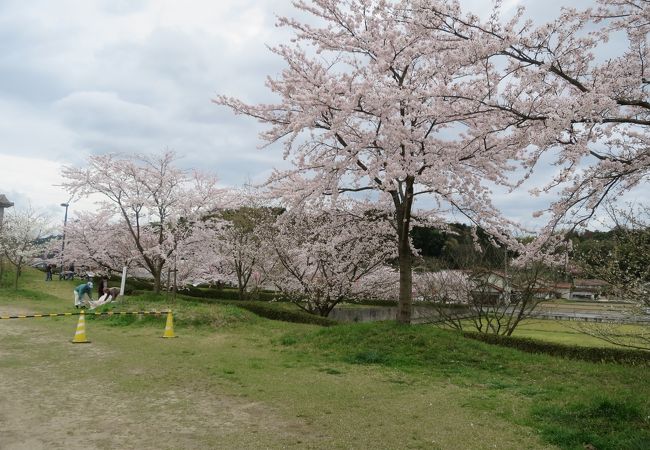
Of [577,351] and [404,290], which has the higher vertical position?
[404,290]

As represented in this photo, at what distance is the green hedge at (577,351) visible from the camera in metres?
10.7

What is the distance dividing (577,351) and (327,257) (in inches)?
354

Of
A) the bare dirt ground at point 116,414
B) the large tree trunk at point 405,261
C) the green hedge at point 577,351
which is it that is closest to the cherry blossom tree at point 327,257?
the large tree trunk at point 405,261

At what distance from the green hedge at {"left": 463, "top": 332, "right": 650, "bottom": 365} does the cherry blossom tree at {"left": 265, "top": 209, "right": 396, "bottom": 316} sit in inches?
194

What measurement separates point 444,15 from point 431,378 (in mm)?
5531

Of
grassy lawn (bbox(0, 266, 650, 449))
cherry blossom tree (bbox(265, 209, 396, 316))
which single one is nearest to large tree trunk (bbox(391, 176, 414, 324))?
grassy lawn (bbox(0, 266, 650, 449))

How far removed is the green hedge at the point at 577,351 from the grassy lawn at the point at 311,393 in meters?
1.71

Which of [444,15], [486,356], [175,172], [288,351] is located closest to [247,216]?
[175,172]

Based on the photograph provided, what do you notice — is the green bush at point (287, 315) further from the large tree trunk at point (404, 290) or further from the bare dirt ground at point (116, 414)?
the bare dirt ground at point (116, 414)

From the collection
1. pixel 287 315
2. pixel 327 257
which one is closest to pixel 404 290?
pixel 287 315

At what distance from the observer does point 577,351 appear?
36.8ft

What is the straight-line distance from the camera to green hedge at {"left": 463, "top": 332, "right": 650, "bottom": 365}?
35.2 feet

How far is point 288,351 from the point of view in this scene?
10.5m

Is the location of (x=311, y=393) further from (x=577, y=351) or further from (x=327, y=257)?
(x=327, y=257)
